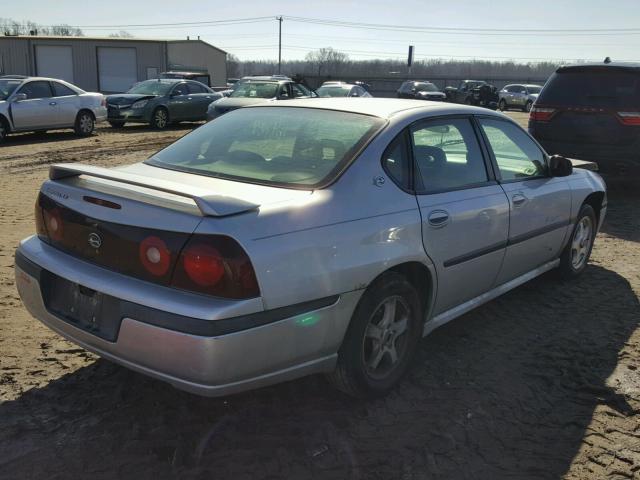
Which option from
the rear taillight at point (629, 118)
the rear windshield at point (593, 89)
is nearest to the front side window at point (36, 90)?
the rear windshield at point (593, 89)

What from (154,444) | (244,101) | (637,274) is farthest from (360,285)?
(244,101)

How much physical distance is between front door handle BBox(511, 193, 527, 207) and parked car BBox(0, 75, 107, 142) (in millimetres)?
12727

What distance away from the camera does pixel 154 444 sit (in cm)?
279

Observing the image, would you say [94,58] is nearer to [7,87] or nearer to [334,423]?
[7,87]

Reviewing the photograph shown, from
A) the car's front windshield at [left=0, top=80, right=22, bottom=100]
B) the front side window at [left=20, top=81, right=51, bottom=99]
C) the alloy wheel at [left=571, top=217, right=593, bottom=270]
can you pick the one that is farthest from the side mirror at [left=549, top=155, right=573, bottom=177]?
the front side window at [left=20, top=81, right=51, bottom=99]

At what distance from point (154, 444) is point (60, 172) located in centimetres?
146

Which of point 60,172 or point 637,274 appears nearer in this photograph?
point 60,172

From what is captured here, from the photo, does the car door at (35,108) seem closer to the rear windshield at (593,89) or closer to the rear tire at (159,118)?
the rear tire at (159,118)

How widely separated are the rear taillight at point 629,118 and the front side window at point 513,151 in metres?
4.01

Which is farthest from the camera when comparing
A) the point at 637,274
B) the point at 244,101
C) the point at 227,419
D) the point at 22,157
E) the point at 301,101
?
the point at 244,101

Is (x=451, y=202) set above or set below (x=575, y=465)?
above

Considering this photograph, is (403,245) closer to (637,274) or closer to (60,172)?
(60,172)

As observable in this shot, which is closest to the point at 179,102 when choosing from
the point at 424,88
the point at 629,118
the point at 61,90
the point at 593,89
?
the point at 61,90

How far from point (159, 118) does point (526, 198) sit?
15.7 m
